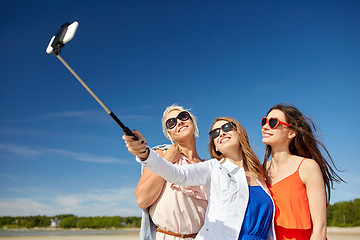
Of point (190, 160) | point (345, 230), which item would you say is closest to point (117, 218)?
point (345, 230)

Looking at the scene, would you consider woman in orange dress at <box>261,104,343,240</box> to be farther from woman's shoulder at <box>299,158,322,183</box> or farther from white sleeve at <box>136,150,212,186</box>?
white sleeve at <box>136,150,212,186</box>

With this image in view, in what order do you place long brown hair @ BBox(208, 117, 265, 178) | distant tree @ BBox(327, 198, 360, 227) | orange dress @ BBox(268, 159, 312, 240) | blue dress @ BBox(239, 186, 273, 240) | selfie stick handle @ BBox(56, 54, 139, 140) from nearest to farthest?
1. selfie stick handle @ BBox(56, 54, 139, 140)
2. blue dress @ BBox(239, 186, 273, 240)
3. orange dress @ BBox(268, 159, 312, 240)
4. long brown hair @ BBox(208, 117, 265, 178)
5. distant tree @ BBox(327, 198, 360, 227)

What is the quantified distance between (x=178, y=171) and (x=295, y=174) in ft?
6.20

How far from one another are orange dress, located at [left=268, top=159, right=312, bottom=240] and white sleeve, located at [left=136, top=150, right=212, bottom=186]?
1.13 m

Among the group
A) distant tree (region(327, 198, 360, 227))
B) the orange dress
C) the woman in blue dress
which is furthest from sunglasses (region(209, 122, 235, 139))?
distant tree (region(327, 198, 360, 227))

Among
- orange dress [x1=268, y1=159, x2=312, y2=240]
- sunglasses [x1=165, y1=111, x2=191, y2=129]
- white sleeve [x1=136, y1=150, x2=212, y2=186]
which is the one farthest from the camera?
sunglasses [x1=165, y1=111, x2=191, y2=129]

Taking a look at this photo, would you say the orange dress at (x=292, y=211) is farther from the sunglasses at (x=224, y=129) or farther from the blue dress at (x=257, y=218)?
the sunglasses at (x=224, y=129)

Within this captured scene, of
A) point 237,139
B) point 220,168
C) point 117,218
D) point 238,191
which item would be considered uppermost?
point 237,139

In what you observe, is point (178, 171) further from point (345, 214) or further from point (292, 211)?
point (345, 214)

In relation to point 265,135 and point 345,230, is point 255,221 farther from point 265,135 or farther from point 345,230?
point 345,230

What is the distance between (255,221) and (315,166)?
49.0 inches

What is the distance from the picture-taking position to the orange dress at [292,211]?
431 cm

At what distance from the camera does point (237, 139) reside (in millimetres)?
4840

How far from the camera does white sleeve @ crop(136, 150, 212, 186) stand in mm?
3315
